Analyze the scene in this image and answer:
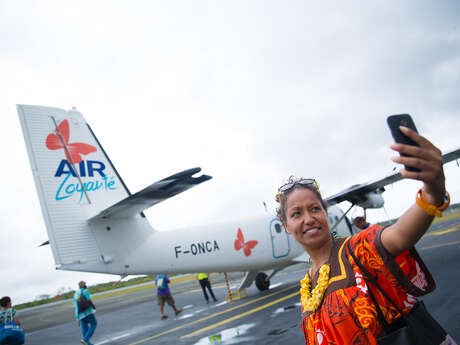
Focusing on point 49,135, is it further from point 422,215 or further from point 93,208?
point 422,215

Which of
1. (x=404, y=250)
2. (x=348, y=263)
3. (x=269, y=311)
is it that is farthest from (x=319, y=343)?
(x=269, y=311)

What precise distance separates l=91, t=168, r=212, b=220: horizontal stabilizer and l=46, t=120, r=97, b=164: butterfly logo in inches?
69.3

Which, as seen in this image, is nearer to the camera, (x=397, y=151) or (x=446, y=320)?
(x=397, y=151)

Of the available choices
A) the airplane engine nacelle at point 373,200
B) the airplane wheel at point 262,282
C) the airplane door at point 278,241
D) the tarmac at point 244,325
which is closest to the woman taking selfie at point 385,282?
the tarmac at point 244,325

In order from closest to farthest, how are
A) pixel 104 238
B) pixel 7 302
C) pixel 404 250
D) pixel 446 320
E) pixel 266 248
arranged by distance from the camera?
pixel 404 250 < pixel 446 320 < pixel 7 302 < pixel 104 238 < pixel 266 248

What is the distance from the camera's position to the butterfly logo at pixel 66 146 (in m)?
8.36

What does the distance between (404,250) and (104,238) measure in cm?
797

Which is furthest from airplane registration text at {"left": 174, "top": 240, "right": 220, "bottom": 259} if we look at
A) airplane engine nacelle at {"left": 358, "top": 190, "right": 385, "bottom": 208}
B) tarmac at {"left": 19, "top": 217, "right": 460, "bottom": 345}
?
airplane engine nacelle at {"left": 358, "top": 190, "right": 385, "bottom": 208}

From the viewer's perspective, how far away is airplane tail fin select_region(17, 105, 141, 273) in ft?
25.3

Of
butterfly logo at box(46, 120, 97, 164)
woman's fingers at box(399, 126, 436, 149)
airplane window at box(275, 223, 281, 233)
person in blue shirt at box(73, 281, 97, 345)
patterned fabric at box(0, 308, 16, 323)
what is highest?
butterfly logo at box(46, 120, 97, 164)

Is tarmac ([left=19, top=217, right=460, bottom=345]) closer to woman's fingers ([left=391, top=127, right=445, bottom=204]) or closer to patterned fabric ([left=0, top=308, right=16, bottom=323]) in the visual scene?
patterned fabric ([left=0, top=308, right=16, bottom=323])

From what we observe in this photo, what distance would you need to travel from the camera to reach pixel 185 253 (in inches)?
367

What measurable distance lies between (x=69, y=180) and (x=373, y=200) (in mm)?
11750

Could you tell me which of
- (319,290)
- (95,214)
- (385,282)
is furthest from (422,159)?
(95,214)
